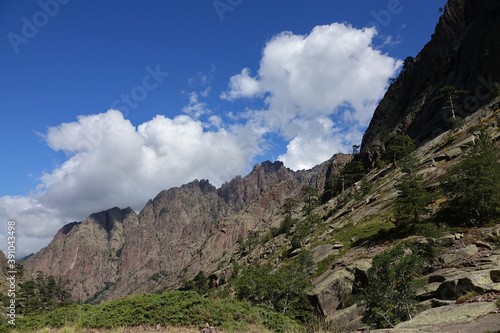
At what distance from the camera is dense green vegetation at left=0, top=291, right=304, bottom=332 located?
490 inches

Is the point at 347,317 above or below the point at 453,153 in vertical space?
below

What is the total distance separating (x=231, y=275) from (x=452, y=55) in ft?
375

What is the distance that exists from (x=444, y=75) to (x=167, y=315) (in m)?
118

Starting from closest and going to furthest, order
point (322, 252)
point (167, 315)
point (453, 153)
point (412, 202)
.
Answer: point (167, 315) < point (412, 202) < point (322, 252) < point (453, 153)

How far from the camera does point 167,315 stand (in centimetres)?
1294

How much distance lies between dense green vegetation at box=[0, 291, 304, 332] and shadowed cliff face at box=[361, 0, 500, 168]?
79400 mm

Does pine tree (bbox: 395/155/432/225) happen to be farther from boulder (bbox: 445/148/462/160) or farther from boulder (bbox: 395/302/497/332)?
boulder (bbox: 445/148/462/160)

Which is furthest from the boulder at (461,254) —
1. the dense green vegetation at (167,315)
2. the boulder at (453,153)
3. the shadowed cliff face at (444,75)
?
the shadowed cliff face at (444,75)

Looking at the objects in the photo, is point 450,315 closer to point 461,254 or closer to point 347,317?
point 347,317

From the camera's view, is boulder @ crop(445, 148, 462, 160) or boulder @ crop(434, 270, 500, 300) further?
boulder @ crop(445, 148, 462, 160)

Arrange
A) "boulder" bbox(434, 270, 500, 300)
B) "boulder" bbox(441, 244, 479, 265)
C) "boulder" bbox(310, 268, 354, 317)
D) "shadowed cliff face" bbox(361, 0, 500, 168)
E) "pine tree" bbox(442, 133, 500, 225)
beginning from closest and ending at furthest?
"boulder" bbox(434, 270, 500, 300)
"boulder" bbox(441, 244, 479, 265)
"boulder" bbox(310, 268, 354, 317)
"pine tree" bbox(442, 133, 500, 225)
"shadowed cliff face" bbox(361, 0, 500, 168)

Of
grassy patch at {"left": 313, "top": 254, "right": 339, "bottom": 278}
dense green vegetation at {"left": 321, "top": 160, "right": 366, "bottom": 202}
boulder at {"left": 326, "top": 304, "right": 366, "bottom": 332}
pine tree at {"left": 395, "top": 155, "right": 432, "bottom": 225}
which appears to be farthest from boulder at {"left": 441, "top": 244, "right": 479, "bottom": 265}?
dense green vegetation at {"left": 321, "top": 160, "right": 366, "bottom": 202}

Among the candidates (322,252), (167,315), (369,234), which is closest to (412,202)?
(369,234)

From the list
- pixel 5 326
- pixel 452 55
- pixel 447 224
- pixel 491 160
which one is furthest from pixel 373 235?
pixel 452 55
